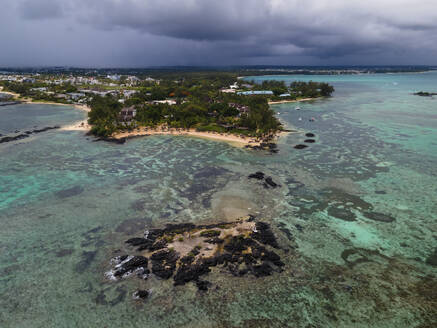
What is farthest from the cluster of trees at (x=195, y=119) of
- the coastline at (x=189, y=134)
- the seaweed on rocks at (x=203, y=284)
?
the seaweed on rocks at (x=203, y=284)

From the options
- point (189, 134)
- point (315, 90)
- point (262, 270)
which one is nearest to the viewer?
point (262, 270)

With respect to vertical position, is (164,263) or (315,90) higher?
(315,90)

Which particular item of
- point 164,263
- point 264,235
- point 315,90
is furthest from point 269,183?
point 315,90

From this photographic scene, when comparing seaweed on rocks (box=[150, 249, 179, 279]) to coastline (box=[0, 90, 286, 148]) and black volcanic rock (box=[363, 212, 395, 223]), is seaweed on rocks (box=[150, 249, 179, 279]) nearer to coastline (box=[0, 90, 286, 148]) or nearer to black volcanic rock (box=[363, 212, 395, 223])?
black volcanic rock (box=[363, 212, 395, 223])

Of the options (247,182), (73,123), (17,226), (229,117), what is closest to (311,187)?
(247,182)

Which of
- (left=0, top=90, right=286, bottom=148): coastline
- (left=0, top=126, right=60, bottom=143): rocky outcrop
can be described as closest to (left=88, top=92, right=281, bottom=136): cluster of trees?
(left=0, top=90, right=286, bottom=148): coastline

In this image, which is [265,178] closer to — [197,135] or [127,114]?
[197,135]

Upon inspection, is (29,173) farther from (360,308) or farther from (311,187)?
(360,308)

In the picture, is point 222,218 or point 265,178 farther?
point 265,178
